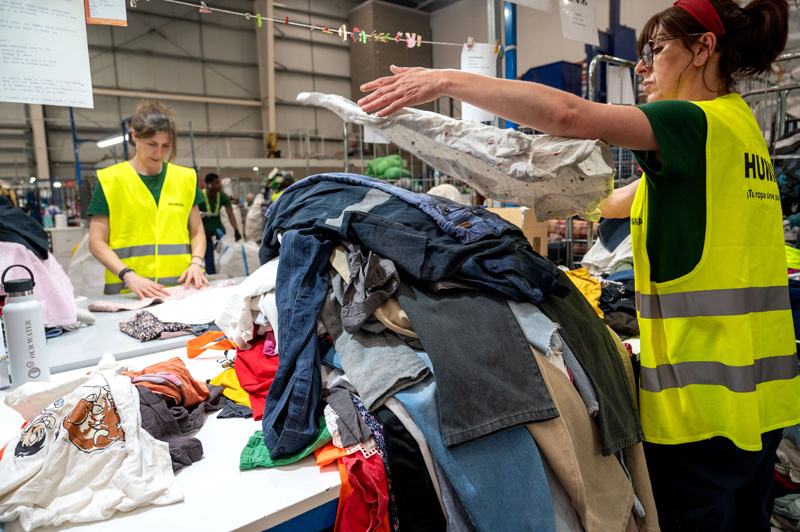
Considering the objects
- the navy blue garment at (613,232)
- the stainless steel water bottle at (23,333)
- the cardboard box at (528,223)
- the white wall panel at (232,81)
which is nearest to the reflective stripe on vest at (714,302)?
the cardboard box at (528,223)

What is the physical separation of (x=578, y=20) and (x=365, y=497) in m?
2.48

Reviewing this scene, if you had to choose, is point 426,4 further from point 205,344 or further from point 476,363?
point 476,363

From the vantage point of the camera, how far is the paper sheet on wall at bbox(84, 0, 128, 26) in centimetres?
158

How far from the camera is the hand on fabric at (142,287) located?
2.13 m

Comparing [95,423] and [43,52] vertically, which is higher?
[43,52]

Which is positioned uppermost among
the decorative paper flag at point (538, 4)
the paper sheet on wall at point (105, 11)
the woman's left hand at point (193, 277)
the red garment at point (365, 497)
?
the decorative paper flag at point (538, 4)

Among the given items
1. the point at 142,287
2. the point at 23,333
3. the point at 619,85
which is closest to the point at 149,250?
the point at 142,287

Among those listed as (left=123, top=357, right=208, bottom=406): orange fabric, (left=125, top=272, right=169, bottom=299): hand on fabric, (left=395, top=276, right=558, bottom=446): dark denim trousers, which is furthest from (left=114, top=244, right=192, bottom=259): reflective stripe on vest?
(left=395, top=276, right=558, bottom=446): dark denim trousers

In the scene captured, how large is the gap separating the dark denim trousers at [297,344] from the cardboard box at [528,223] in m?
1.40

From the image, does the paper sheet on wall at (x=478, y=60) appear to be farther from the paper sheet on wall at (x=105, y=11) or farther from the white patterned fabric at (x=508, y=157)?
the paper sheet on wall at (x=105, y=11)

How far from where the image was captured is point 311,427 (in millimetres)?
924

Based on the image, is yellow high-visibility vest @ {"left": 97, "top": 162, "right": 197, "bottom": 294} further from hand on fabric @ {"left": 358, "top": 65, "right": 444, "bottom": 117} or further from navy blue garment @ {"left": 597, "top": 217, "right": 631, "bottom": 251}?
navy blue garment @ {"left": 597, "top": 217, "right": 631, "bottom": 251}

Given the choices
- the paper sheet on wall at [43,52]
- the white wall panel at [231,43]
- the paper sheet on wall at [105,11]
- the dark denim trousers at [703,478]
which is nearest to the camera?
the dark denim trousers at [703,478]

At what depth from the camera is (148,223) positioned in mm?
2410
